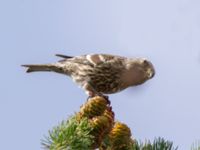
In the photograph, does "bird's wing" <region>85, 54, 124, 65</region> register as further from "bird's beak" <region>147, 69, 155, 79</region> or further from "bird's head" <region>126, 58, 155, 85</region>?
"bird's beak" <region>147, 69, 155, 79</region>

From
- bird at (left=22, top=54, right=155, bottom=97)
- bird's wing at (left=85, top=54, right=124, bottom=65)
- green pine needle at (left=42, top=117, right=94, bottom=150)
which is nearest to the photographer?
green pine needle at (left=42, top=117, right=94, bottom=150)

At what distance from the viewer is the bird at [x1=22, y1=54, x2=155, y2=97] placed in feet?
24.8

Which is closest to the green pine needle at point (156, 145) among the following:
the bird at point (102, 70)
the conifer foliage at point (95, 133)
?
the conifer foliage at point (95, 133)

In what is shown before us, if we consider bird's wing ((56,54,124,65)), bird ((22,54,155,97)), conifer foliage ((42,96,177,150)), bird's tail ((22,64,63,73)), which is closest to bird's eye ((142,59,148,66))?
bird ((22,54,155,97))

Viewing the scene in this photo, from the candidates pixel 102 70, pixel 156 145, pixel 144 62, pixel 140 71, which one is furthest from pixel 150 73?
pixel 156 145

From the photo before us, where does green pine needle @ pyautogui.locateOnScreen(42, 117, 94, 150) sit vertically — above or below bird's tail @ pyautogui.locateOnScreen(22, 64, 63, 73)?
below

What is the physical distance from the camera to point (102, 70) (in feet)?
26.4

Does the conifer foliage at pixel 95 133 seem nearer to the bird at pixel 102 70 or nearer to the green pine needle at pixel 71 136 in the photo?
the green pine needle at pixel 71 136

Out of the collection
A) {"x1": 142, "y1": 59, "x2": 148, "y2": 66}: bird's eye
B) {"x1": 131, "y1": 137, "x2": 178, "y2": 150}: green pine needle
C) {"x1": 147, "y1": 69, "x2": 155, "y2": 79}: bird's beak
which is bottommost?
{"x1": 131, "y1": 137, "x2": 178, "y2": 150}: green pine needle

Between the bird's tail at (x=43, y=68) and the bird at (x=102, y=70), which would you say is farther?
the bird's tail at (x=43, y=68)

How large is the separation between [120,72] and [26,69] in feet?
5.24

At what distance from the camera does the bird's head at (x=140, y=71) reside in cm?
818

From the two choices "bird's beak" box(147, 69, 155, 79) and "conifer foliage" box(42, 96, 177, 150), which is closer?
"conifer foliage" box(42, 96, 177, 150)

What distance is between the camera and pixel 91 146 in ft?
11.6
